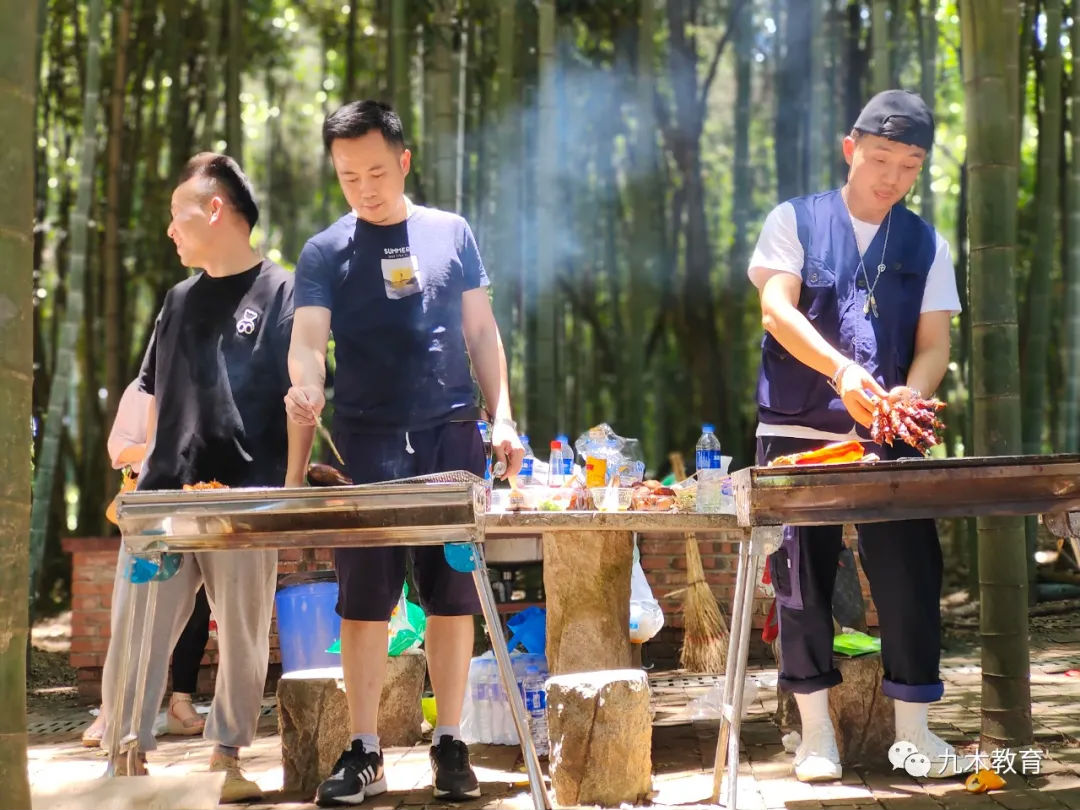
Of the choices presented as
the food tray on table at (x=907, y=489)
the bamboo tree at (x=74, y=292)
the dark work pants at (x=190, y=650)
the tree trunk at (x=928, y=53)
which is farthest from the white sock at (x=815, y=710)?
the tree trunk at (x=928, y=53)

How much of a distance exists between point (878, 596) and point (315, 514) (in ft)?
4.65

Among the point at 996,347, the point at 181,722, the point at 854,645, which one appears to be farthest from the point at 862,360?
the point at 181,722

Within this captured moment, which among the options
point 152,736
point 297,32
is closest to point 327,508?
point 152,736

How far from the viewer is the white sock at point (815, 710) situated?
312 cm

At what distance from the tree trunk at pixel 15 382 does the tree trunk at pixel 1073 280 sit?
526 cm

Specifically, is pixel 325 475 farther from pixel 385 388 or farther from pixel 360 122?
pixel 360 122

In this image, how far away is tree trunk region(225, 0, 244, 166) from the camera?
7.38m

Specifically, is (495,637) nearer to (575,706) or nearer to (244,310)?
(575,706)

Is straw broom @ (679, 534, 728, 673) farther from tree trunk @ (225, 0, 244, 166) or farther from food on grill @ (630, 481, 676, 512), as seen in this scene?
tree trunk @ (225, 0, 244, 166)

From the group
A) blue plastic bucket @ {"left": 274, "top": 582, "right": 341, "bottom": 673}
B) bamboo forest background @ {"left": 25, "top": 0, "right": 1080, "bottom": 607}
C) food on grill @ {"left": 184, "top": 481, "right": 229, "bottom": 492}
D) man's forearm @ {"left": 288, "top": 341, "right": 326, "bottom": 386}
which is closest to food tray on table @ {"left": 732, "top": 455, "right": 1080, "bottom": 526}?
man's forearm @ {"left": 288, "top": 341, "right": 326, "bottom": 386}

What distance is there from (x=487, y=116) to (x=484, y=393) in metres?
6.25

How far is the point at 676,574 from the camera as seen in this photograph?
6453 mm

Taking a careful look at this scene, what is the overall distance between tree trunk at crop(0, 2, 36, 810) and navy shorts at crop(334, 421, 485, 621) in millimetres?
902

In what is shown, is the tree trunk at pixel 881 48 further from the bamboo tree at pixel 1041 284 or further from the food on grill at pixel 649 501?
the food on grill at pixel 649 501
